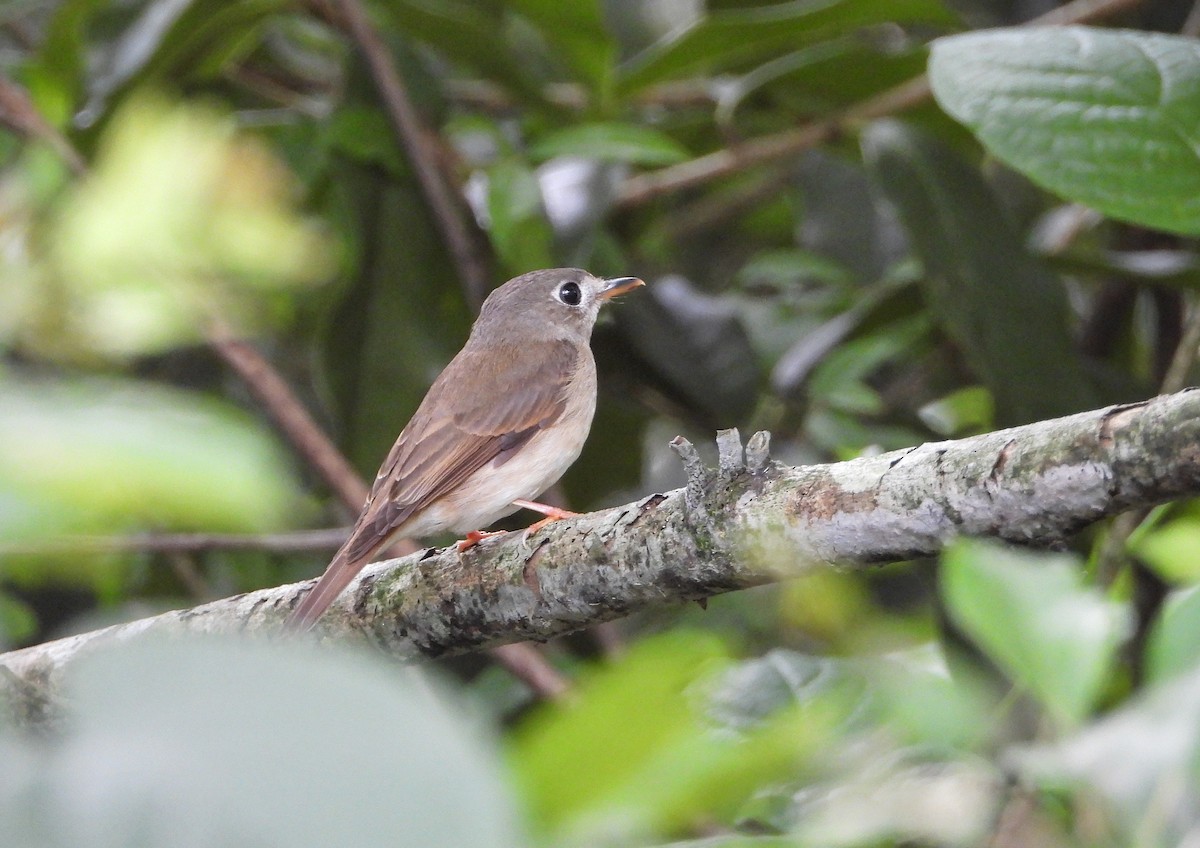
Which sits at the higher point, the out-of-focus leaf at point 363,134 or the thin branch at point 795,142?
the out-of-focus leaf at point 363,134

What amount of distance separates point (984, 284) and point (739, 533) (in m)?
2.36

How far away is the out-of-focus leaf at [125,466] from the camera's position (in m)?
0.73

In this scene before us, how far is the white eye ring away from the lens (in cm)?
540

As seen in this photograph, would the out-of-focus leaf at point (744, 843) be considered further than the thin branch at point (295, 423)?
No

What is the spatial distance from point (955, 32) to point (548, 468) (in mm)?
2821

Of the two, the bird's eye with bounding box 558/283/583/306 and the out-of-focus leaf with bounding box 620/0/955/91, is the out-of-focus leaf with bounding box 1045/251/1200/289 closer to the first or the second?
the out-of-focus leaf with bounding box 620/0/955/91

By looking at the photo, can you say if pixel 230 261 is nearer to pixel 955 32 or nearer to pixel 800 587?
pixel 800 587

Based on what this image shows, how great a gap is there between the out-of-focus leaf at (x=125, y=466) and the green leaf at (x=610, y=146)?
382cm

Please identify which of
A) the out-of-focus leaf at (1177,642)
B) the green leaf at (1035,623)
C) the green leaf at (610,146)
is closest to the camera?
the green leaf at (1035,623)

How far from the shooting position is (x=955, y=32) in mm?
5613

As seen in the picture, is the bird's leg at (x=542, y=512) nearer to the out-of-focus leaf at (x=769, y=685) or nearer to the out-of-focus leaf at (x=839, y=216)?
the out-of-focus leaf at (x=769, y=685)

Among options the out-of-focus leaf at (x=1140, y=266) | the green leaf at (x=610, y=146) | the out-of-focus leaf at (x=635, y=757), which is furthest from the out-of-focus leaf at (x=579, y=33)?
the out-of-focus leaf at (x=635, y=757)

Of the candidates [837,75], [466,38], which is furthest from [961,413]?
[466,38]

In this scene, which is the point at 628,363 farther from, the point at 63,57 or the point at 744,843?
the point at 744,843
